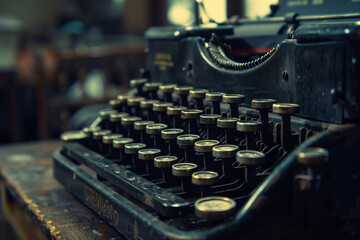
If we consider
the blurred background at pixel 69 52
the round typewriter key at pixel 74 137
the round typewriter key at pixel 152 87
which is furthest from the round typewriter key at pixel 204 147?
the blurred background at pixel 69 52

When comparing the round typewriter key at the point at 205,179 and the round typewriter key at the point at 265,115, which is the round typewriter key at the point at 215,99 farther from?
the round typewriter key at the point at 205,179

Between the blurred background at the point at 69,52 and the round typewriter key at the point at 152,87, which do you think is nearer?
the round typewriter key at the point at 152,87

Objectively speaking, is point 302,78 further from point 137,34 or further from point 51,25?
point 51,25

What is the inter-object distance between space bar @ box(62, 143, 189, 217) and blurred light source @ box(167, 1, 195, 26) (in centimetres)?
485

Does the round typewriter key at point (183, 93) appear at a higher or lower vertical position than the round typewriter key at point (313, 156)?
higher

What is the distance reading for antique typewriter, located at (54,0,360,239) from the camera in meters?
0.79

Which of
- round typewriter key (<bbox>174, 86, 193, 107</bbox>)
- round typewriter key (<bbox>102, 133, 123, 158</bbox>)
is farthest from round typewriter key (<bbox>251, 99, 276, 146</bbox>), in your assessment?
round typewriter key (<bbox>102, 133, 123, 158</bbox>)

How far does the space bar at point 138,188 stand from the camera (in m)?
0.85

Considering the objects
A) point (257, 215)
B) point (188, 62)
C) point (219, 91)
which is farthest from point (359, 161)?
point (188, 62)

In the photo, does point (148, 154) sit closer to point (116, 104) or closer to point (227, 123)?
point (227, 123)

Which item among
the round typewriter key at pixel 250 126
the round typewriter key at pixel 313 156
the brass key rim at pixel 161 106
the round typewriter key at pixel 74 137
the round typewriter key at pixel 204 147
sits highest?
the brass key rim at pixel 161 106

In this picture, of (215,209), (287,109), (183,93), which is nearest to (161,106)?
(183,93)

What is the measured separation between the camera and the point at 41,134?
12.4ft

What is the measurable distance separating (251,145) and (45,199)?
0.65 meters
